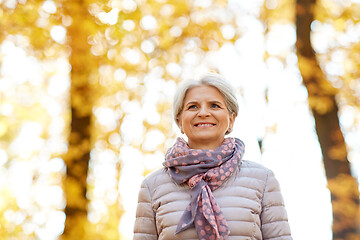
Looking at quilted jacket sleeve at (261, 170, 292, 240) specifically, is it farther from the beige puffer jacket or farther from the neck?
the neck

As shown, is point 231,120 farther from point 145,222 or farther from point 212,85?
point 145,222

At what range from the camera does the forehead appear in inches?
104

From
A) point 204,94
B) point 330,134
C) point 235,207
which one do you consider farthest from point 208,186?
point 330,134

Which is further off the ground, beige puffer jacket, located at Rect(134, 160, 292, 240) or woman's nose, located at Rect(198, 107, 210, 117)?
woman's nose, located at Rect(198, 107, 210, 117)

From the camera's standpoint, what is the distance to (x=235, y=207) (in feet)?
8.04

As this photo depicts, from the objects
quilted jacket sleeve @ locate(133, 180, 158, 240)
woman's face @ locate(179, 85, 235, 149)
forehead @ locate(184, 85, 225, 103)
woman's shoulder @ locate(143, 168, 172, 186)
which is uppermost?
forehead @ locate(184, 85, 225, 103)

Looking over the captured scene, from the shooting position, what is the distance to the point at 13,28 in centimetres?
646

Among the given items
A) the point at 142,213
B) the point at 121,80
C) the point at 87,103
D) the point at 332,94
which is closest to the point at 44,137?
the point at 121,80

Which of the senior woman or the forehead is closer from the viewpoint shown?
the senior woman

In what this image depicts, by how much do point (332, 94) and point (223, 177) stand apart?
3845 mm

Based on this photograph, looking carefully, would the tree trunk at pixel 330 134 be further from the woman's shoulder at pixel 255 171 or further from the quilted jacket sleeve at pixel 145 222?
the quilted jacket sleeve at pixel 145 222

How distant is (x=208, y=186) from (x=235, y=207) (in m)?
0.19

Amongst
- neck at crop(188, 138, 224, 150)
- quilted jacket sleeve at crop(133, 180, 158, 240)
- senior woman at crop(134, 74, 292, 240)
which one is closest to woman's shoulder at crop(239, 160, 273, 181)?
senior woman at crop(134, 74, 292, 240)

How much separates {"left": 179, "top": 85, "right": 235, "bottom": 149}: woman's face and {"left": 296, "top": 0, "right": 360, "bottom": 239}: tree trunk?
3299mm
